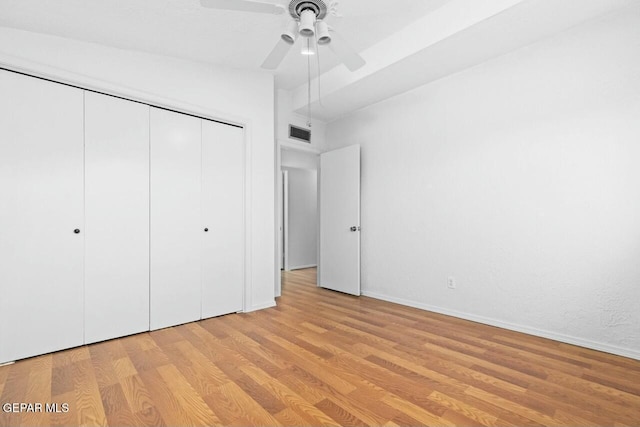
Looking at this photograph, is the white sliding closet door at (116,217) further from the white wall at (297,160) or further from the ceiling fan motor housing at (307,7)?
the white wall at (297,160)

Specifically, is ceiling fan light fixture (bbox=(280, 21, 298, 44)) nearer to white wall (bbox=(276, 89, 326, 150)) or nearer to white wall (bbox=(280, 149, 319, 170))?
white wall (bbox=(276, 89, 326, 150))

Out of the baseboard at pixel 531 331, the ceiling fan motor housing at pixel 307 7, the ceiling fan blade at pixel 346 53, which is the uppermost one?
the ceiling fan motor housing at pixel 307 7

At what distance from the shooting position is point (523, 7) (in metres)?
2.25

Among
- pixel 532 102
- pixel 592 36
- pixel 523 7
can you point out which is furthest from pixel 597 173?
pixel 523 7

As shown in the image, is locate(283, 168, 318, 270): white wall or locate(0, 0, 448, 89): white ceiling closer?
locate(0, 0, 448, 89): white ceiling

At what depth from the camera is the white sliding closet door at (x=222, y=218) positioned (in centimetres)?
329

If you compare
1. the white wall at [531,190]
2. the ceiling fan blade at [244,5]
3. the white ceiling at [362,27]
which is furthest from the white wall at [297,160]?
the ceiling fan blade at [244,5]

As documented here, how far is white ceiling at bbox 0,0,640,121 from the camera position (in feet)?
7.52

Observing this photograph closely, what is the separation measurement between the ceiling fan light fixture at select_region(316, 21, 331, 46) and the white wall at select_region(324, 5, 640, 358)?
195 centimetres

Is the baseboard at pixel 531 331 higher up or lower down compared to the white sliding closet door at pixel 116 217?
lower down

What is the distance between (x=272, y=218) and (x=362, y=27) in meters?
2.24

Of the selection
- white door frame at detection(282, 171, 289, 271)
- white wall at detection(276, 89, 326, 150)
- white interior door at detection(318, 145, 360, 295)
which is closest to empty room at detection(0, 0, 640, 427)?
white wall at detection(276, 89, 326, 150)

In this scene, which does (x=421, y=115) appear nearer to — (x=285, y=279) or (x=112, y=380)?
(x=285, y=279)

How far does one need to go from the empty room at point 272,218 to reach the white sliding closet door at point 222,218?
2cm
